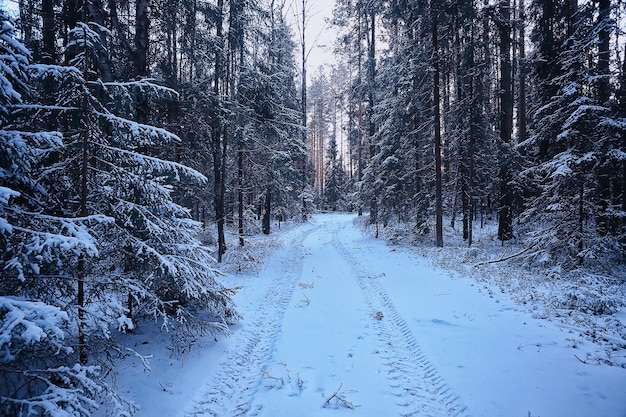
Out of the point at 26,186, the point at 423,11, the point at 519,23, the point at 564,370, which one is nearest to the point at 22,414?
the point at 26,186

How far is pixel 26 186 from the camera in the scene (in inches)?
133

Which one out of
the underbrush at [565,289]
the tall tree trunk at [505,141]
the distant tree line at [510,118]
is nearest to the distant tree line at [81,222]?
the underbrush at [565,289]

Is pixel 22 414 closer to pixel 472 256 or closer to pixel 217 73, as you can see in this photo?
pixel 217 73

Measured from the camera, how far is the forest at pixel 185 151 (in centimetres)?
302

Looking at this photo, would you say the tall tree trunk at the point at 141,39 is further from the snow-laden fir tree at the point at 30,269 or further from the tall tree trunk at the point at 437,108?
the tall tree trunk at the point at 437,108

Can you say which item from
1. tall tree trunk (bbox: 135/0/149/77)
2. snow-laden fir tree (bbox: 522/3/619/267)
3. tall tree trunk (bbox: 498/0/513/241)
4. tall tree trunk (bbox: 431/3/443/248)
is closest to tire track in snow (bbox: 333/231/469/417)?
snow-laden fir tree (bbox: 522/3/619/267)

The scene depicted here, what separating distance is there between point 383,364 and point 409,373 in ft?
1.43

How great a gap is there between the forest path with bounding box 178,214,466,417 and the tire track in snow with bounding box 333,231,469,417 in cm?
1

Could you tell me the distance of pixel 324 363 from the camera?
5.05m

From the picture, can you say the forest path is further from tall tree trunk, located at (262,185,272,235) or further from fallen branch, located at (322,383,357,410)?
tall tree trunk, located at (262,185,272,235)

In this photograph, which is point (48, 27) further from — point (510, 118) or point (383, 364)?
point (510, 118)

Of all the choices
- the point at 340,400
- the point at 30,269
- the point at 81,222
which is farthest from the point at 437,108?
the point at 30,269

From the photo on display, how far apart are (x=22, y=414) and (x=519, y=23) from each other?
Answer: 18.8m

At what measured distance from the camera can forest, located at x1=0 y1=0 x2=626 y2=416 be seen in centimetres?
302
